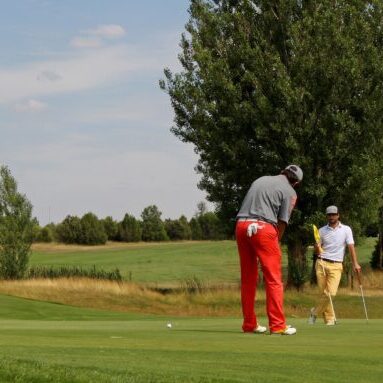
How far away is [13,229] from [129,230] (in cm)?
5613

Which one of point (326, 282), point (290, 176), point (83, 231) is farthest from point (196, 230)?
point (290, 176)

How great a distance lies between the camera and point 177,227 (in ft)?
340

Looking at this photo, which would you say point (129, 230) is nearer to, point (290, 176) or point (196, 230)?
point (196, 230)

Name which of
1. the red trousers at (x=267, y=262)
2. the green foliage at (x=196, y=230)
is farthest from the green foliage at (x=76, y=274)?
the green foliage at (x=196, y=230)

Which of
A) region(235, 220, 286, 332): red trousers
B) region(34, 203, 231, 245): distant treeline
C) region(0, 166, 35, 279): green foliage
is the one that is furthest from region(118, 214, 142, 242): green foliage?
region(235, 220, 286, 332): red trousers

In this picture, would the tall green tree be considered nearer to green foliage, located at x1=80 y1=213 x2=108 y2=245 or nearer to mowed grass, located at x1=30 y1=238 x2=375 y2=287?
mowed grass, located at x1=30 y1=238 x2=375 y2=287

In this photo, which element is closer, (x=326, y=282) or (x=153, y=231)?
(x=326, y=282)

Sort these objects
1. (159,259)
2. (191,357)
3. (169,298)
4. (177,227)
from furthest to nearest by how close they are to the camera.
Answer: (177,227), (159,259), (169,298), (191,357)

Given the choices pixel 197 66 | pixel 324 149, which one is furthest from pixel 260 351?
pixel 197 66

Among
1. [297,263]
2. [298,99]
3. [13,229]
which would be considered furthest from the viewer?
[13,229]

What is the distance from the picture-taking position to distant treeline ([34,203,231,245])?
95062 millimetres

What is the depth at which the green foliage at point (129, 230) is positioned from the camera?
9922cm

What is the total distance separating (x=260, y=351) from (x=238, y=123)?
950 inches

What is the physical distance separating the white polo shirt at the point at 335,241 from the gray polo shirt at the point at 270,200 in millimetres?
4797
